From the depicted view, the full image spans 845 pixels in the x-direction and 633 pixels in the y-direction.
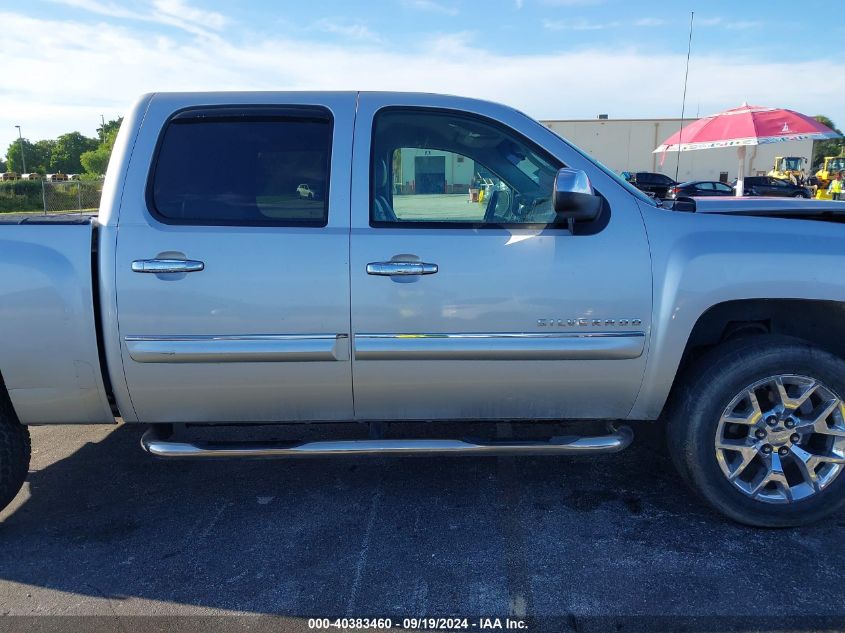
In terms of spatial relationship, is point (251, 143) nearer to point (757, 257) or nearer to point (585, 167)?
point (585, 167)

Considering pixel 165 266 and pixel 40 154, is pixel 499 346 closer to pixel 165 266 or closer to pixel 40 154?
pixel 165 266

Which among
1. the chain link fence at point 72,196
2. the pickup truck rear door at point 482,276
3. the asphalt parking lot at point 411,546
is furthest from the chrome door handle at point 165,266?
the chain link fence at point 72,196

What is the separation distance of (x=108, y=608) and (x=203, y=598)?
37 centimetres

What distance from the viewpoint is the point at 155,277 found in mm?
2668

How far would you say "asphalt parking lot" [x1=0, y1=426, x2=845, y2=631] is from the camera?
8.08ft

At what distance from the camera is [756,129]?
37.0 ft

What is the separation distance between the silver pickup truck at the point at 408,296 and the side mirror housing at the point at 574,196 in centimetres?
1

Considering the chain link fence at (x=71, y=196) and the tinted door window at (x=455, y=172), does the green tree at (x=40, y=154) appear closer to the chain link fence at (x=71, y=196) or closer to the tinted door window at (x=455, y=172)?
the chain link fence at (x=71, y=196)

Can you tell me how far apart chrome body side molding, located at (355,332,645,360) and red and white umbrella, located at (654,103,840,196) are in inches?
362

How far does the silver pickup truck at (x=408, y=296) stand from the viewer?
106 inches

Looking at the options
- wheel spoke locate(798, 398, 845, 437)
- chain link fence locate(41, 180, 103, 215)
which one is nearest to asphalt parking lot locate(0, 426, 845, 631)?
wheel spoke locate(798, 398, 845, 437)

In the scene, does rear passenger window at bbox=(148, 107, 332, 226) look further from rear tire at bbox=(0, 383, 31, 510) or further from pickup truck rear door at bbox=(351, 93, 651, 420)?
rear tire at bbox=(0, 383, 31, 510)

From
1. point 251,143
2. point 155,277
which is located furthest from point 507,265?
point 155,277

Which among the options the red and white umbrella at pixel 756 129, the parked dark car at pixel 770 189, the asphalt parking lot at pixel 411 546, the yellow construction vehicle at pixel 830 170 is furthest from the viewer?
the yellow construction vehicle at pixel 830 170
